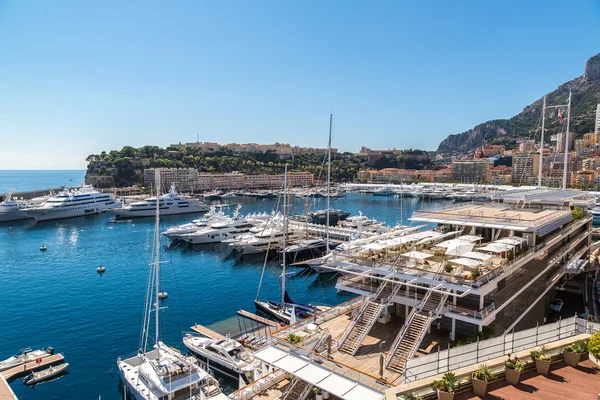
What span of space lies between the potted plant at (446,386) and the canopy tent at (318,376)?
6.91 feet

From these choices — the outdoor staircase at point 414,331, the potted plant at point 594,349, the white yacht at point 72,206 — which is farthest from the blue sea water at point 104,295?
the white yacht at point 72,206

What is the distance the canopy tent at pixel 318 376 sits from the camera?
10938mm

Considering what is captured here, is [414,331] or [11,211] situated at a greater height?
[414,331]

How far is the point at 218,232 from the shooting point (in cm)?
5909

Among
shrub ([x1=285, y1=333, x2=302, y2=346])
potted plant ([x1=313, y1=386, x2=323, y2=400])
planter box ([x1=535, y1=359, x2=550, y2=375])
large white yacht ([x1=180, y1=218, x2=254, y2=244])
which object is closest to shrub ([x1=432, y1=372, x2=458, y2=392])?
planter box ([x1=535, y1=359, x2=550, y2=375])

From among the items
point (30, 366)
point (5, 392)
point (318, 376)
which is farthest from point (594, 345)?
point (30, 366)

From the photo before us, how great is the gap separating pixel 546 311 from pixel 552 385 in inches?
719

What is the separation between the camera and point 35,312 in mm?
30891

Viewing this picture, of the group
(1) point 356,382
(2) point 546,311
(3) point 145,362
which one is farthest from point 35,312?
(2) point 546,311

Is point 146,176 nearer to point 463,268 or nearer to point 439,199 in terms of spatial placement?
point 439,199

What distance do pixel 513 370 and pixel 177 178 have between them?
14439cm

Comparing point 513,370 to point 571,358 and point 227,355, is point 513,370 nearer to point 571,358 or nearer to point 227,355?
point 571,358

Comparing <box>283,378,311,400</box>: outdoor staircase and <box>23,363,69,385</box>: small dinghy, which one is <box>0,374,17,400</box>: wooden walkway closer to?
<box>23,363,69,385</box>: small dinghy

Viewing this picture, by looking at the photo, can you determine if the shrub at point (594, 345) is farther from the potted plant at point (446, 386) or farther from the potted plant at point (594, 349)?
the potted plant at point (446, 386)
